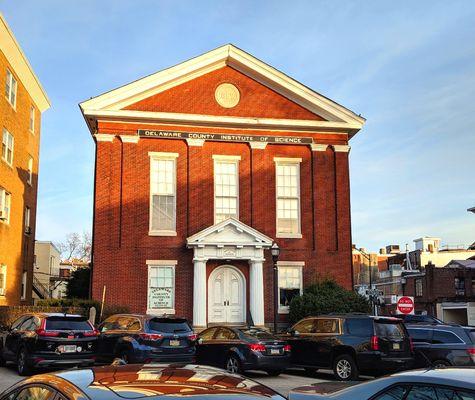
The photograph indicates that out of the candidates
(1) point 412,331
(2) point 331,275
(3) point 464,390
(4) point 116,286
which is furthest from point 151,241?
(3) point 464,390

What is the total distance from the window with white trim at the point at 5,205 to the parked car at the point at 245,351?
16.8m

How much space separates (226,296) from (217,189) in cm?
490

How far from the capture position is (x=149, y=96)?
88.1 ft

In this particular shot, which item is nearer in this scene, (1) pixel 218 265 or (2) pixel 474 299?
(1) pixel 218 265

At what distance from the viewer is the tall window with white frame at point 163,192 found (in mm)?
26297

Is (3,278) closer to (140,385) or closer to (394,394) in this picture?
(394,394)

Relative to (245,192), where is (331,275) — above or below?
below

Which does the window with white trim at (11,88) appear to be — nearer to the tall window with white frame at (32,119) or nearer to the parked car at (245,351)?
the tall window with white frame at (32,119)

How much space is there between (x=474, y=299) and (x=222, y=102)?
148 ft

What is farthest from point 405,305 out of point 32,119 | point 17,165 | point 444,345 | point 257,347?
point 32,119

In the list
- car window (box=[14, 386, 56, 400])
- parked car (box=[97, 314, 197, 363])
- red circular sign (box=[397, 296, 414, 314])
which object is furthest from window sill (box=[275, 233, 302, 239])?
car window (box=[14, 386, 56, 400])

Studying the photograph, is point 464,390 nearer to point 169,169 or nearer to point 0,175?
point 169,169

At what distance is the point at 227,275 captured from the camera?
2617 cm

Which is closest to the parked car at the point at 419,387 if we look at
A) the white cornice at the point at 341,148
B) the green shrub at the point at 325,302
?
the green shrub at the point at 325,302
